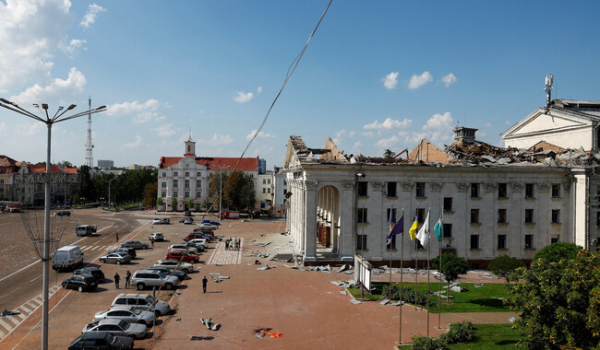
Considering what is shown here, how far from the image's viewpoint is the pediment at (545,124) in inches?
1932

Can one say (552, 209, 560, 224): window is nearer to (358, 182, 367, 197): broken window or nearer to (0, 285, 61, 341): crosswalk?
(358, 182, 367, 197): broken window

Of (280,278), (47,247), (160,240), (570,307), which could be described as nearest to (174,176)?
(160,240)

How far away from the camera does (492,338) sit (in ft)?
72.6

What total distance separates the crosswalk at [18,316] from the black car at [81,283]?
245cm

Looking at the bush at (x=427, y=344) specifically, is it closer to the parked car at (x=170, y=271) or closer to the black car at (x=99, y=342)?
the black car at (x=99, y=342)

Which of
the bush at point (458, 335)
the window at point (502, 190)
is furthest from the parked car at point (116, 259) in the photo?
the window at point (502, 190)

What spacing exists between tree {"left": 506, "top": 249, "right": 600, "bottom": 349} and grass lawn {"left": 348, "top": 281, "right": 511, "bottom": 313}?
10.6 meters

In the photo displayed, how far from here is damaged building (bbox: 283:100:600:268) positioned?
40812 millimetres

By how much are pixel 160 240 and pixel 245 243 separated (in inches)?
508

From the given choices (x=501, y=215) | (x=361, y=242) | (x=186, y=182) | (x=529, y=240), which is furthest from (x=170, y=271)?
(x=186, y=182)

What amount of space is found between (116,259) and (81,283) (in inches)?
423

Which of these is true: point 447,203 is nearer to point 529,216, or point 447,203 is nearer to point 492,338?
point 529,216

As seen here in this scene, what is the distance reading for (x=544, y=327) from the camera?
1662cm

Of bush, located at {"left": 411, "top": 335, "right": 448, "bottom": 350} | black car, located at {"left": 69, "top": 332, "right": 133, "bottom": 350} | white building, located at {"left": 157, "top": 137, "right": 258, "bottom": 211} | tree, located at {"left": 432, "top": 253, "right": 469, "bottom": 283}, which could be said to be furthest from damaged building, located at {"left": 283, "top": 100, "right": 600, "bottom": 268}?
white building, located at {"left": 157, "top": 137, "right": 258, "bottom": 211}
